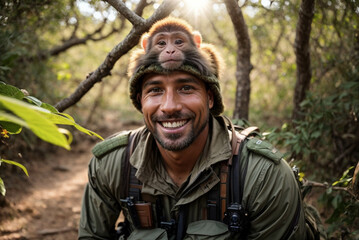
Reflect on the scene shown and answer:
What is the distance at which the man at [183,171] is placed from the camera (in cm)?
244

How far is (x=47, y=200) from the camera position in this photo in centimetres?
485

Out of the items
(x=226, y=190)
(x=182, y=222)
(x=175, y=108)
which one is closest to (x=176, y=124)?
(x=175, y=108)

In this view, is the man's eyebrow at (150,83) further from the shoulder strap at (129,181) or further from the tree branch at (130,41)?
the shoulder strap at (129,181)

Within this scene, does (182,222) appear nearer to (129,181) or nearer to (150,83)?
(129,181)

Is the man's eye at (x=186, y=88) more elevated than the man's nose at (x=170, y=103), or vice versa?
the man's eye at (x=186, y=88)

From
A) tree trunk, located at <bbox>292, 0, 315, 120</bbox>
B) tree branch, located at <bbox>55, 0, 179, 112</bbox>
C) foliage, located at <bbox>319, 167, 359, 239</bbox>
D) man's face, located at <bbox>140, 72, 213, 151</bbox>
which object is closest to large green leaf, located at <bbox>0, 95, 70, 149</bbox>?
man's face, located at <bbox>140, 72, 213, 151</bbox>

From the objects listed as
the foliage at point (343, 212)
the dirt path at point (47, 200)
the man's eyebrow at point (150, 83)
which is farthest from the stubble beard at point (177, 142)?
the dirt path at point (47, 200)

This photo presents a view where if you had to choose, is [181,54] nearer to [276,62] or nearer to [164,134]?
[164,134]

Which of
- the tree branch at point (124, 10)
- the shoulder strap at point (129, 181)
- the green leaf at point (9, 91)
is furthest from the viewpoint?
the shoulder strap at point (129, 181)

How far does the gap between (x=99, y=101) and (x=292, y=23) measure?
5209 millimetres

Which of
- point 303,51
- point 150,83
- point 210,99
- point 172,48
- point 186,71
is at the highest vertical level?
point 303,51

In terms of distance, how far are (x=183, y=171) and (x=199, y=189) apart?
30 cm

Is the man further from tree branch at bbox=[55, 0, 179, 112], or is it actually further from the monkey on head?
tree branch at bbox=[55, 0, 179, 112]

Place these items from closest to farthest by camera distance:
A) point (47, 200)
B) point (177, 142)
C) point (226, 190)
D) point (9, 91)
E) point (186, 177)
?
point (9, 91), point (226, 190), point (177, 142), point (186, 177), point (47, 200)
